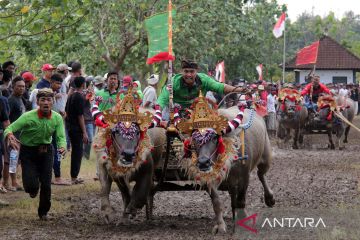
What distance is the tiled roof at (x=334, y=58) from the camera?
187ft

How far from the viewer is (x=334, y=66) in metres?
57.2

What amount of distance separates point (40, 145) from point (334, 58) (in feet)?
163

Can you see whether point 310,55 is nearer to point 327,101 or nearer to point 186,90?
point 327,101

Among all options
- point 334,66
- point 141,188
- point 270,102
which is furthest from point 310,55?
point 334,66

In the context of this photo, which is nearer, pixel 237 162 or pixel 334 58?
pixel 237 162

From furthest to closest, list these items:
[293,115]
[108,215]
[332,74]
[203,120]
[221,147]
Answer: [332,74], [293,115], [108,215], [221,147], [203,120]

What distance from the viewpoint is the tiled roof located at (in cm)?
5706

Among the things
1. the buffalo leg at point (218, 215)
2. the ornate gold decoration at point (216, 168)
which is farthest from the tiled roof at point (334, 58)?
the buffalo leg at point (218, 215)

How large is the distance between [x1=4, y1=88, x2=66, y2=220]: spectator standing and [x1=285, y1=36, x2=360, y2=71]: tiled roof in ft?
151

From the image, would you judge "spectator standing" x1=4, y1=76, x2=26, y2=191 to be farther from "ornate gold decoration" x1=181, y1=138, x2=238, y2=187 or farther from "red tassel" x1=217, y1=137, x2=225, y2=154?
"red tassel" x1=217, y1=137, x2=225, y2=154

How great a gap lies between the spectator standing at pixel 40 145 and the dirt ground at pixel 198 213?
0.49m

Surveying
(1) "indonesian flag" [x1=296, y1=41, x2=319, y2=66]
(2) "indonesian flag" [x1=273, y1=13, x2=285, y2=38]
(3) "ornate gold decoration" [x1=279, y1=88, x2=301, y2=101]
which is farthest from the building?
(3) "ornate gold decoration" [x1=279, y1=88, x2=301, y2=101]

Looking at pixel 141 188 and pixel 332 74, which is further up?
pixel 332 74

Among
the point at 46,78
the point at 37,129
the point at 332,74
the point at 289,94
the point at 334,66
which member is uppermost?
the point at 334,66
